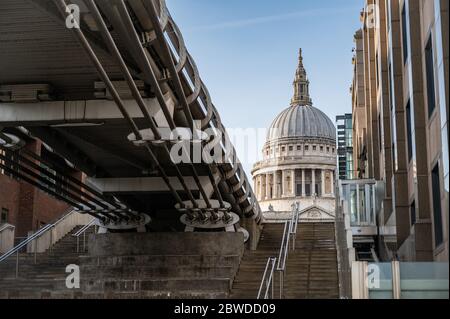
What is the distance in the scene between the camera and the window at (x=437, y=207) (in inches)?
766

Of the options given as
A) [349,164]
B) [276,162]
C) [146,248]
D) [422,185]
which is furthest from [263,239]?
[276,162]

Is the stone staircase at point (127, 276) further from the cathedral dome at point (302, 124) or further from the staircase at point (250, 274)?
the cathedral dome at point (302, 124)

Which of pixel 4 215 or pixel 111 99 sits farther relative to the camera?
pixel 4 215

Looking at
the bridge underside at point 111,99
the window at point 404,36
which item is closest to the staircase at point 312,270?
the bridge underside at point 111,99

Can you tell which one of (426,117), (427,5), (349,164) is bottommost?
(426,117)

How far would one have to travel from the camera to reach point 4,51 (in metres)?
18.9

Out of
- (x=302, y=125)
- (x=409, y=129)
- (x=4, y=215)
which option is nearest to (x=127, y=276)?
(x=409, y=129)

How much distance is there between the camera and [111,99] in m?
20.7

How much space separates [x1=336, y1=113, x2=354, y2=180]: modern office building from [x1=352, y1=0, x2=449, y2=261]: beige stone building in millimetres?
42408

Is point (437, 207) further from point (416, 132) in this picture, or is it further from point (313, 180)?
point (313, 180)

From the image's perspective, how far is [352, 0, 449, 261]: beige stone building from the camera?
17.6m

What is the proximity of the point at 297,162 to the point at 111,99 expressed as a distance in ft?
367
